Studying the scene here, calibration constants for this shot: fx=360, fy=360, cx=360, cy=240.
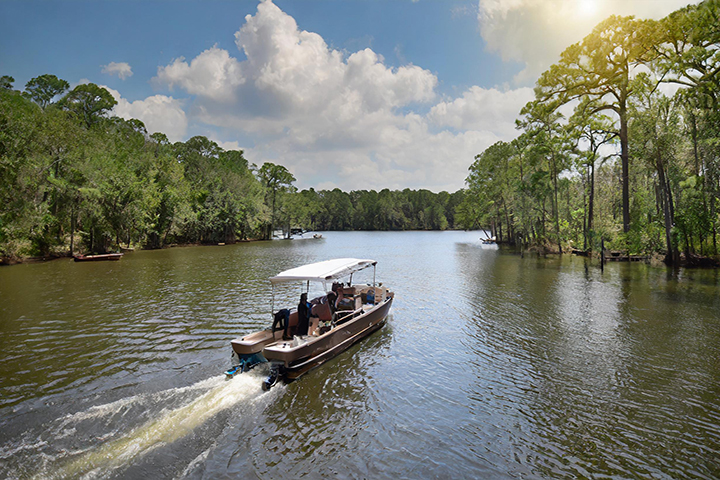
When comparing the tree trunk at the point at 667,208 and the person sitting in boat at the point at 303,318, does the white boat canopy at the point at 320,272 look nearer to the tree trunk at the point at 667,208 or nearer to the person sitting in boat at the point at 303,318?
the person sitting in boat at the point at 303,318

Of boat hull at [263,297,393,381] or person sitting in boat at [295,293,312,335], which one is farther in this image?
person sitting in boat at [295,293,312,335]

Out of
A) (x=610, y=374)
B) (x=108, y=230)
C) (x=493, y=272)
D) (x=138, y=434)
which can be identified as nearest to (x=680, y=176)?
(x=493, y=272)

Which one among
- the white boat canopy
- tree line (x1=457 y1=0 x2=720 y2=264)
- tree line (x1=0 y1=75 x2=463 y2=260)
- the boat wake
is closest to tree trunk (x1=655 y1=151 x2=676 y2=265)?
tree line (x1=457 y1=0 x2=720 y2=264)

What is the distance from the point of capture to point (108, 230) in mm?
43312

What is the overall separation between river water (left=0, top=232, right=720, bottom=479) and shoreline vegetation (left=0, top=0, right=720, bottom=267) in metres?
14.6

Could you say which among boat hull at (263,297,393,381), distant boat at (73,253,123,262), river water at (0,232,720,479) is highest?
distant boat at (73,253,123,262)

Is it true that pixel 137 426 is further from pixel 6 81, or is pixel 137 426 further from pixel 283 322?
pixel 6 81

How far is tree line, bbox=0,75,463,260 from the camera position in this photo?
1361 inches

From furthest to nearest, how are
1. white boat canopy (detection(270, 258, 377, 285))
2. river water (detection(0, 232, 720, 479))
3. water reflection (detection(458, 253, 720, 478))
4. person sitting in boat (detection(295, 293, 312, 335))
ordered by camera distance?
white boat canopy (detection(270, 258, 377, 285)) → person sitting in boat (detection(295, 293, 312, 335)) → water reflection (detection(458, 253, 720, 478)) → river water (detection(0, 232, 720, 479))

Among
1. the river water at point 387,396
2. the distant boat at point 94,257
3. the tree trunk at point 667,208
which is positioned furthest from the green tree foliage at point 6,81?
the tree trunk at point 667,208

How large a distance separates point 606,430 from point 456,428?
3.17m

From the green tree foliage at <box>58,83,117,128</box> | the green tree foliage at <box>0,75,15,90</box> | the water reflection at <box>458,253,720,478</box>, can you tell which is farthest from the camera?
the green tree foliage at <box>58,83,117,128</box>

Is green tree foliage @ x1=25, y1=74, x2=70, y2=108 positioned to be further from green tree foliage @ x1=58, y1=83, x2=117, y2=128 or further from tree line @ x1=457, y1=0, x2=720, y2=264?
tree line @ x1=457, y1=0, x2=720, y2=264

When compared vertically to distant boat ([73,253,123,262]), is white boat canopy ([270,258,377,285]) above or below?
above
